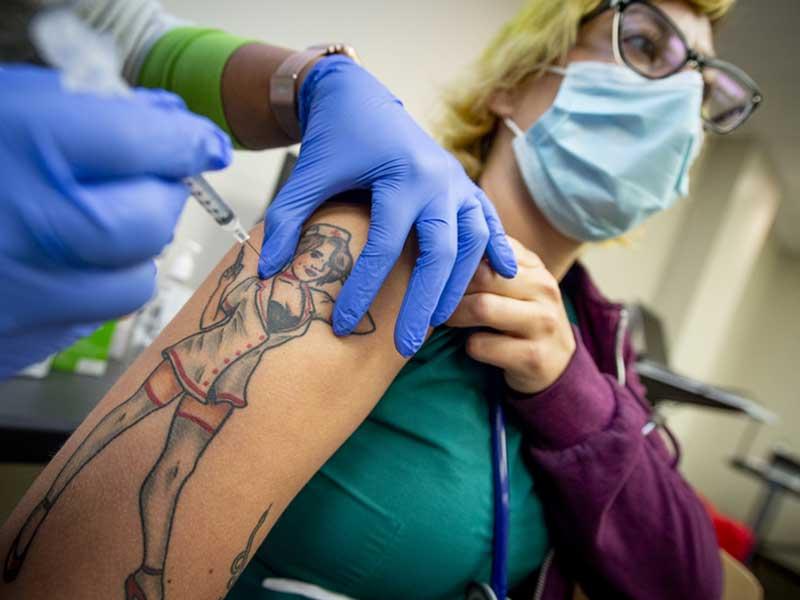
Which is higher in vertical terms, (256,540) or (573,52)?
(573,52)

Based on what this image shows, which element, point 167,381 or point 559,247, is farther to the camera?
point 559,247

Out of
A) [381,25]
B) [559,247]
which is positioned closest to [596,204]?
[559,247]

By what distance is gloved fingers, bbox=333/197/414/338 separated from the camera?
498mm

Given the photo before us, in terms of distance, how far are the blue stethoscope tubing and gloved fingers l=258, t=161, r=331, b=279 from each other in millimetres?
409

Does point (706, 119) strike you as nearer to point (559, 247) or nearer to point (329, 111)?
point (559, 247)

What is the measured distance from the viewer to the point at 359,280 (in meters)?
0.50

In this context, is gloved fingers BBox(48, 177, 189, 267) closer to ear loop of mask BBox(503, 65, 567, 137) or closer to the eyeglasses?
ear loop of mask BBox(503, 65, 567, 137)

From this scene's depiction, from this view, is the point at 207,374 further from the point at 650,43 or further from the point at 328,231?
the point at 650,43

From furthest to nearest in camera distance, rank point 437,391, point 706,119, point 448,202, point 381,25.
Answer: point 381,25, point 706,119, point 437,391, point 448,202

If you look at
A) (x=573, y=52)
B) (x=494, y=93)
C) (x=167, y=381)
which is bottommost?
(x=167, y=381)

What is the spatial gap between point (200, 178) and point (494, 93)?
0.75 meters

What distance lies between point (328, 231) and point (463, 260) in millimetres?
160

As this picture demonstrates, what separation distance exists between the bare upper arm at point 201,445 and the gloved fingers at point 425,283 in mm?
50

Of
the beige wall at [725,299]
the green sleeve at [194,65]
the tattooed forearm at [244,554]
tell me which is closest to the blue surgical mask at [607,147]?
the green sleeve at [194,65]
